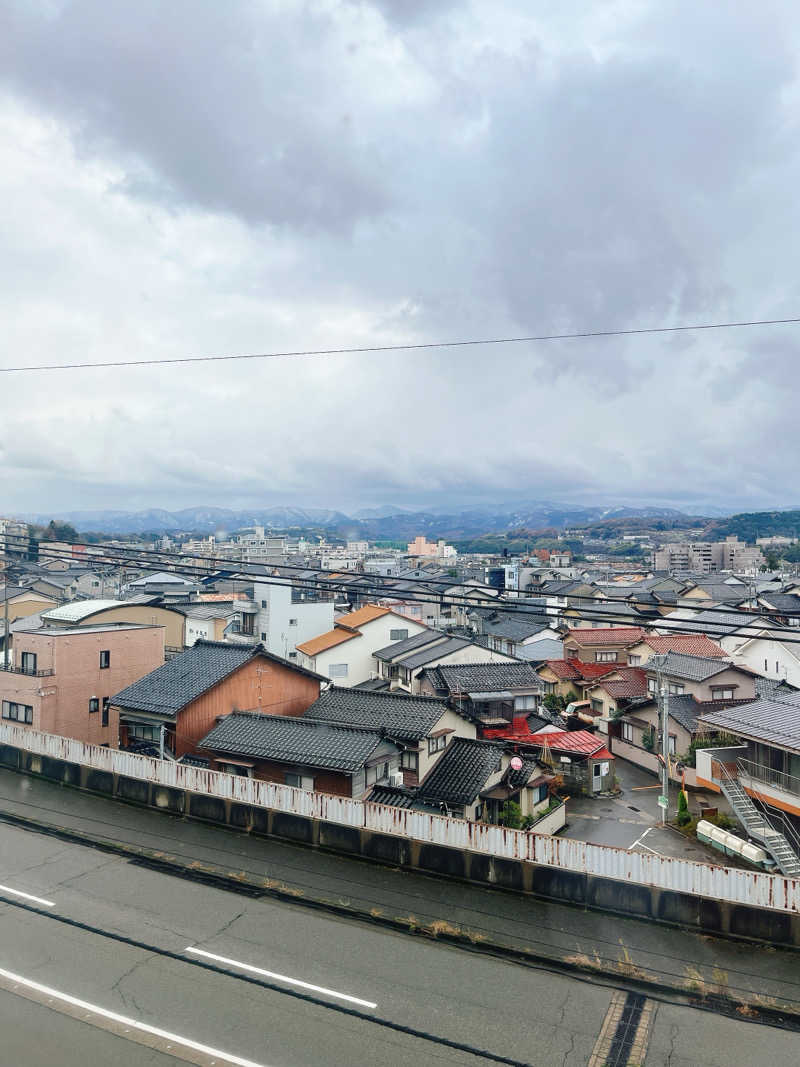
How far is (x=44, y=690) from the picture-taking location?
932 inches

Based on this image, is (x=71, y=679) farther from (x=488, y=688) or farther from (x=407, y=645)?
(x=407, y=645)

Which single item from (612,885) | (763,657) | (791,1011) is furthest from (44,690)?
(763,657)

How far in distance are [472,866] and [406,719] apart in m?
8.61

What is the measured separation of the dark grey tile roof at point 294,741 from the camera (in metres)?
17.8

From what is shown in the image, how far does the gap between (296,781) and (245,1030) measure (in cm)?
982

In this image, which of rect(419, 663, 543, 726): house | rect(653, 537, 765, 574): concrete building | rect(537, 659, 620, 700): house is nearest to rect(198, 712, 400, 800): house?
rect(419, 663, 543, 726): house

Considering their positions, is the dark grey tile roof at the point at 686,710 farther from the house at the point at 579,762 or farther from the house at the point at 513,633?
the house at the point at 513,633

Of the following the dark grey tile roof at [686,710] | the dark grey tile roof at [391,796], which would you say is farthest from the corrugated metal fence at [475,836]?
the dark grey tile roof at [686,710]

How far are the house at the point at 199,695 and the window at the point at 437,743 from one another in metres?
5.95

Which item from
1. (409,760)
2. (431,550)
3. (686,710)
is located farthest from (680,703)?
(431,550)

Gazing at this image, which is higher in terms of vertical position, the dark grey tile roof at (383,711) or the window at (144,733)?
the dark grey tile roof at (383,711)

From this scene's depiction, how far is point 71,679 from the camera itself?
24562 mm

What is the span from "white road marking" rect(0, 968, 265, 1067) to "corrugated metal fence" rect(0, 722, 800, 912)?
6345 millimetres

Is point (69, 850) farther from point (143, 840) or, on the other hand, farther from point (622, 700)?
point (622, 700)
